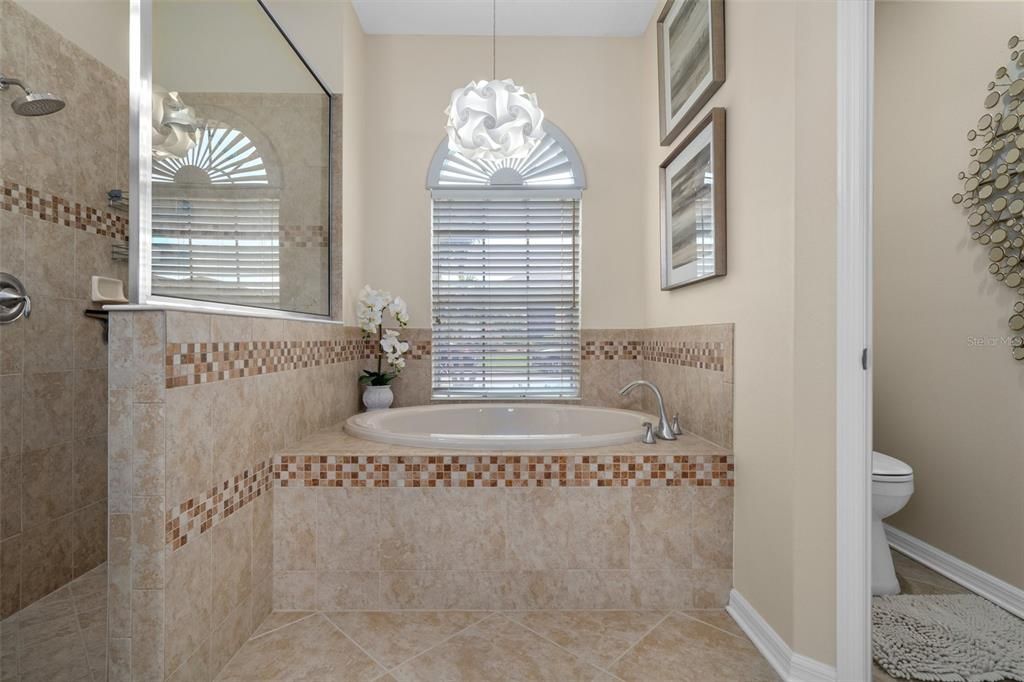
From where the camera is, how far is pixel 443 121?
9.36 ft

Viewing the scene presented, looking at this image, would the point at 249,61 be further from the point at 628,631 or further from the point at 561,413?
the point at 628,631

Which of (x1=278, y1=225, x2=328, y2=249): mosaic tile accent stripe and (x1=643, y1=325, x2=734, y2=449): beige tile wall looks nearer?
(x1=643, y1=325, x2=734, y2=449): beige tile wall

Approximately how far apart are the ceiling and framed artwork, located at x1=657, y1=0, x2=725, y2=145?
40cm

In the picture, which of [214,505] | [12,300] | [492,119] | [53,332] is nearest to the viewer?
[214,505]

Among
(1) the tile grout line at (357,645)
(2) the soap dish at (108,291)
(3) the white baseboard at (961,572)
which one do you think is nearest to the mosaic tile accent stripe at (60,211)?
(2) the soap dish at (108,291)

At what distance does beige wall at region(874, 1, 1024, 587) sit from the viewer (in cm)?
181

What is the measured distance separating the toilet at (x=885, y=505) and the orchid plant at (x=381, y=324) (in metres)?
2.16

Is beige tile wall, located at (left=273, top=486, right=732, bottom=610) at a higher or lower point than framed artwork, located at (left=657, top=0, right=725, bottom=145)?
lower

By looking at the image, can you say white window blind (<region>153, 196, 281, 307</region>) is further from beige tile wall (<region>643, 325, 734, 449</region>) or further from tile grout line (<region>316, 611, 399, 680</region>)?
beige tile wall (<region>643, 325, 734, 449</region>)

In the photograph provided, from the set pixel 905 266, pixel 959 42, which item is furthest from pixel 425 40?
pixel 905 266

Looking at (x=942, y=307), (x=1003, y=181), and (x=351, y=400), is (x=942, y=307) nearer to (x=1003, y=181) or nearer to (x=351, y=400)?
(x=1003, y=181)

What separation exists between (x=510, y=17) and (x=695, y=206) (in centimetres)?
159

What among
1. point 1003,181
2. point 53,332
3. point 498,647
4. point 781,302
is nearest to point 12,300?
point 53,332

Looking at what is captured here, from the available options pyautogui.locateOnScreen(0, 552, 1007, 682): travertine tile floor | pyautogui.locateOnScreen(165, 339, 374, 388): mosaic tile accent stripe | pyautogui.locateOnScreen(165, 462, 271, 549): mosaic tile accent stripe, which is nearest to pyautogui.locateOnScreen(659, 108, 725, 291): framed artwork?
pyautogui.locateOnScreen(0, 552, 1007, 682): travertine tile floor
